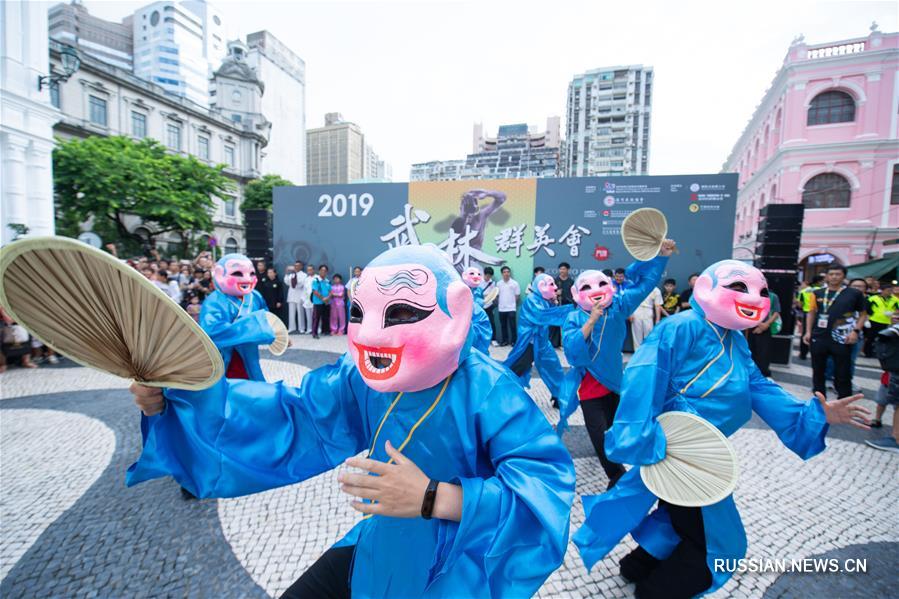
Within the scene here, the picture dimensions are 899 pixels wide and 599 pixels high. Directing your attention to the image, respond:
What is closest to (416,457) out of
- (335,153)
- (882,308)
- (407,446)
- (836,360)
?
(407,446)

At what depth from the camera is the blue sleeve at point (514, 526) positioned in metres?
1.07

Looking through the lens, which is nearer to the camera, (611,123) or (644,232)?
(644,232)

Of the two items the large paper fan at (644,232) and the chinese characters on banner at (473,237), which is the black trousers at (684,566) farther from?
the chinese characters on banner at (473,237)

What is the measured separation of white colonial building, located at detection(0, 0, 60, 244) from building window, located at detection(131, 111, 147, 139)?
25440 mm

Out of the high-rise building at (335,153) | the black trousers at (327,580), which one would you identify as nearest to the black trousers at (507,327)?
the black trousers at (327,580)

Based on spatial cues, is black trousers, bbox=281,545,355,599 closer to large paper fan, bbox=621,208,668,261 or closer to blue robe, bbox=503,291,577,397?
large paper fan, bbox=621,208,668,261

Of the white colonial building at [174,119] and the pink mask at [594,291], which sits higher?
the white colonial building at [174,119]

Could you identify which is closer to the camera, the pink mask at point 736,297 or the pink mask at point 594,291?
the pink mask at point 736,297

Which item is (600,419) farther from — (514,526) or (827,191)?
(827,191)

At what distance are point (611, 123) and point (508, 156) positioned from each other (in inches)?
1195

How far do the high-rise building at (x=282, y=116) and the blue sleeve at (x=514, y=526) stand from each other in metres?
61.7

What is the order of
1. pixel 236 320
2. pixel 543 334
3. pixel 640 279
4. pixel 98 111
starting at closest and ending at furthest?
pixel 640 279
pixel 236 320
pixel 543 334
pixel 98 111

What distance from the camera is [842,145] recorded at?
1916 cm

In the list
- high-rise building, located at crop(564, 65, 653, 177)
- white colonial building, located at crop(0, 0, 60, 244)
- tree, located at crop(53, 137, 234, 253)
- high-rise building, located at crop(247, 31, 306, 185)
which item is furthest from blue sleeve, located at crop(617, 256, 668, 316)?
high-rise building, located at crop(564, 65, 653, 177)
